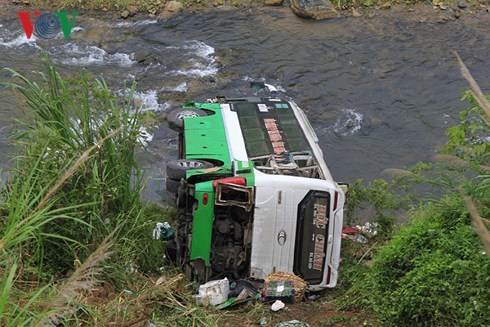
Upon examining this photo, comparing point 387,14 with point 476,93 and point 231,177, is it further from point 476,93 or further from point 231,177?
point 476,93

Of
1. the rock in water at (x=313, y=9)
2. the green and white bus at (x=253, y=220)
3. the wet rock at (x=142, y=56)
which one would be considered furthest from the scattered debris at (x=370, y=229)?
the rock in water at (x=313, y=9)

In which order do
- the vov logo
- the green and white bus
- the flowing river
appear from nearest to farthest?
the green and white bus < the flowing river < the vov logo

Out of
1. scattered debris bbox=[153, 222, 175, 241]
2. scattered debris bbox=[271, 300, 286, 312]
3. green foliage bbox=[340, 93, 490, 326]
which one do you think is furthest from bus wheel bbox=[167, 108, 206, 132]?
green foliage bbox=[340, 93, 490, 326]

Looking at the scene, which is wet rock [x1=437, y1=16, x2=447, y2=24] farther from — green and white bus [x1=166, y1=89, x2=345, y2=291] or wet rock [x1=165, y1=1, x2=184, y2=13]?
green and white bus [x1=166, y1=89, x2=345, y2=291]

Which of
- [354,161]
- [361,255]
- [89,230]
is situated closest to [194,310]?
[89,230]

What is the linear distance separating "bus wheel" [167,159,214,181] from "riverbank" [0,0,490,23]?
909 centimetres

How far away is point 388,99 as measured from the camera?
44.2 ft

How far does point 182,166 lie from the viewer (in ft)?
24.6

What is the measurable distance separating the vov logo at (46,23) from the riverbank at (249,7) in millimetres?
370

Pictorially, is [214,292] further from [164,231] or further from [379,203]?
[379,203]

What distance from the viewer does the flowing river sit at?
1238 cm

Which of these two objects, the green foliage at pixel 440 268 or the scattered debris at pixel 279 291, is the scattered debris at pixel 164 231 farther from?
the green foliage at pixel 440 268

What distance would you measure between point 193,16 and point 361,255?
9.52 meters

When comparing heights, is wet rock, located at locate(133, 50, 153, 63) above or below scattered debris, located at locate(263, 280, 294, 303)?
below
